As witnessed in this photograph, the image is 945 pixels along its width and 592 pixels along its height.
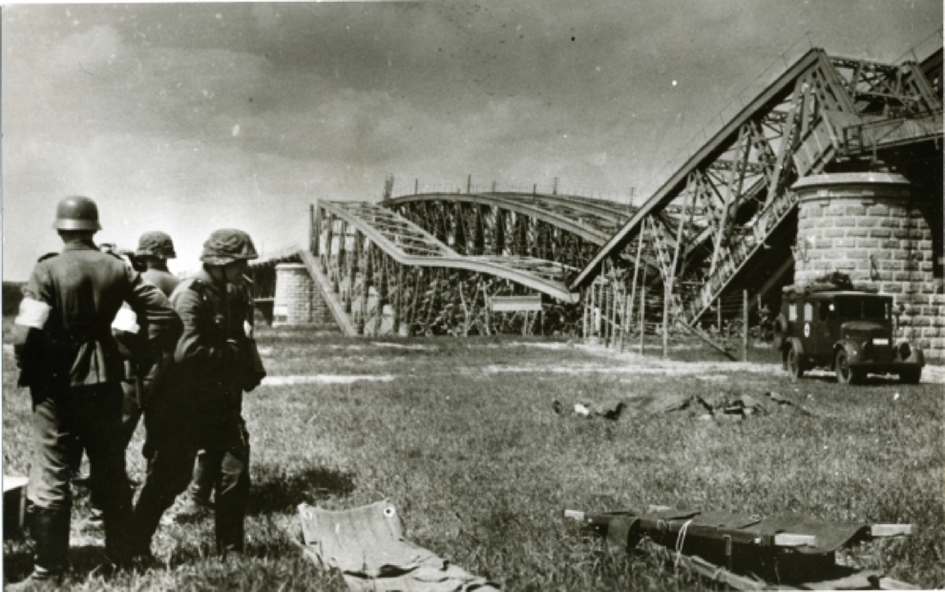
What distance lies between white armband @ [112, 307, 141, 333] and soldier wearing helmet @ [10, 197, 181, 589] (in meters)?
0.03

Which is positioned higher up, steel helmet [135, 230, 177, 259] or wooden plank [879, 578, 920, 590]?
steel helmet [135, 230, 177, 259]

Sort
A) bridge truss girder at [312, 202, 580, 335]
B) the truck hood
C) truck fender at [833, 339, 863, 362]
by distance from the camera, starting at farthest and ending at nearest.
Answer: bridge truss girder at [312, 202, 580, 335] < the truck hood < truck fender at [833, 339, 863, 362]

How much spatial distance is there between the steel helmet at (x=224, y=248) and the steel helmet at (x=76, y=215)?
2.19 feet

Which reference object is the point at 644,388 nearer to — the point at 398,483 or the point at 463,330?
the point at 398,483

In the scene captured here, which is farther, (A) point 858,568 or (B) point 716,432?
(B) point 716,432

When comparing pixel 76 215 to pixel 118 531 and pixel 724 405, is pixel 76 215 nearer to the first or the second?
pixel 118 531

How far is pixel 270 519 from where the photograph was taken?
5961 millimetres

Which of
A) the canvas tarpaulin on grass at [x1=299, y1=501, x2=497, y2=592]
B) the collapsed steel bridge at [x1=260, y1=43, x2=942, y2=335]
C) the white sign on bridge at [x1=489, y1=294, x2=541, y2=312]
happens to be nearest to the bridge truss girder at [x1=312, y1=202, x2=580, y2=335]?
the collapsed steel bridge at [x1=260, y1=43, x2=942, y2=335]

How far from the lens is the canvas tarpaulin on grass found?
4535mm

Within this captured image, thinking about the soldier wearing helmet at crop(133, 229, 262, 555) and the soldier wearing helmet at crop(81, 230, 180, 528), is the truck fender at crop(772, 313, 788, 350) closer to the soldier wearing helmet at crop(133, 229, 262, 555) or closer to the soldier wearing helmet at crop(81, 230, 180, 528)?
the soldier wearing helmet at crop(81, 230, 180, 528)

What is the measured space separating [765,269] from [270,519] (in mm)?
19693

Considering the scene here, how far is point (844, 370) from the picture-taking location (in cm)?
1472

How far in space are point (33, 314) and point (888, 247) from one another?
1781cm

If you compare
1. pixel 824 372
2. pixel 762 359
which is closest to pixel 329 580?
pixel 824 372
